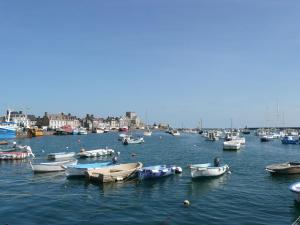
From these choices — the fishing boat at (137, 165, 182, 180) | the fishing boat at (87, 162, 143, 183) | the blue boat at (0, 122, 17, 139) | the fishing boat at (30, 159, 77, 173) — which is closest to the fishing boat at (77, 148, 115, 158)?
the fishing boat at (30, 159, 77, 173)

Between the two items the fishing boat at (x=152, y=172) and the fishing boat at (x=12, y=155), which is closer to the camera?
the fishing boat at (x=152, y=172)

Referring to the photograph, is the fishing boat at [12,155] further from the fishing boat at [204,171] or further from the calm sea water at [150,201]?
the fishing boat at [204,171]

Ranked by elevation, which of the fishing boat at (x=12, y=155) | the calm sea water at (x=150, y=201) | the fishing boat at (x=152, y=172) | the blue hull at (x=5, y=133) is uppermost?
the blue hull at (x=5, y=133)

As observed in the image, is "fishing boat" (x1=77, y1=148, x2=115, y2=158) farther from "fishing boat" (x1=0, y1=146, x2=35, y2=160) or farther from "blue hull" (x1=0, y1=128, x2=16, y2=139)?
"blue hull" (x1=0, y1=128, x2=16, y2=139)

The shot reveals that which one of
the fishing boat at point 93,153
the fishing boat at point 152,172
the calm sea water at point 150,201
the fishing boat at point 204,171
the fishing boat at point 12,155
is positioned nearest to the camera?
the calm sea water at point 150,201

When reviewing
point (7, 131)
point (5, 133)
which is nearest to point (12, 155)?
point (5, 133)

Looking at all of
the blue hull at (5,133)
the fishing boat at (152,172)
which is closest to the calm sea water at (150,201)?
the fishing boat at (152,172)

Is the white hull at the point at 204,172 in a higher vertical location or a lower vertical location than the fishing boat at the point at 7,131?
lower

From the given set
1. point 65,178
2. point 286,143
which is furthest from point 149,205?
point 286,143

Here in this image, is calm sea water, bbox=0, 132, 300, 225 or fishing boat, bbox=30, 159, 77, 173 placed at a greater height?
fishing boat, bbox=30, 159, 77, 173

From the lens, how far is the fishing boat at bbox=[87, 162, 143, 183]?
4316cm

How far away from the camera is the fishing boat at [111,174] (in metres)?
43.2

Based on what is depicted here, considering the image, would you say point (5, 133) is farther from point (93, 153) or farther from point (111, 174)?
point (111, 174)

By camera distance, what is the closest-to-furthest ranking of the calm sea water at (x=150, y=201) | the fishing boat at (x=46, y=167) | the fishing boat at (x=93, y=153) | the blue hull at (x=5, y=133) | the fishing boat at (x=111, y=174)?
the calm sea water at (x=150, y=201)
the fishing boat at (x=111, y=174)
the fishing boat at (x=46, y=167)
the fishing boat at (x=93, y=153)
the blue hull at (x=5, y=133)
